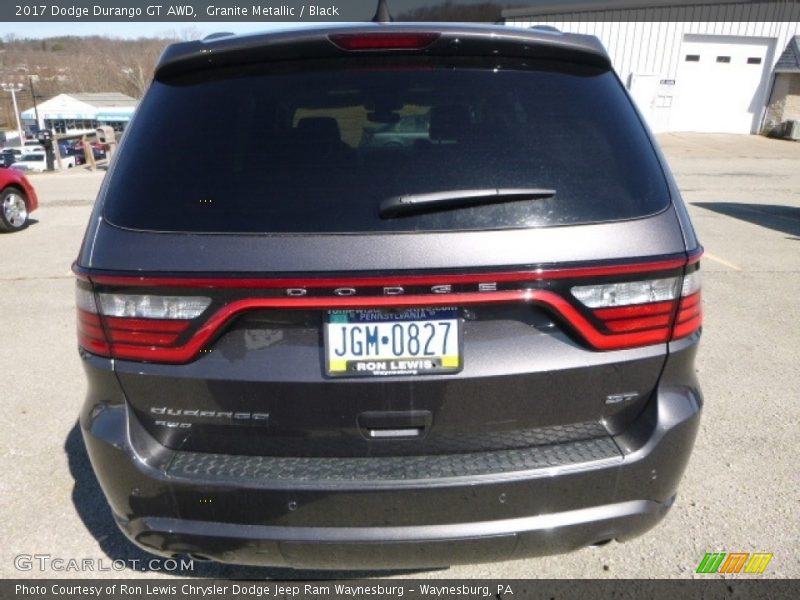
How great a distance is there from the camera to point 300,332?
1602 mm

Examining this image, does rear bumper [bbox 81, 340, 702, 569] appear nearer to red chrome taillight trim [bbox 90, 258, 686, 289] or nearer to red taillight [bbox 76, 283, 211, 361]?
red taillight [bbox 76, 283, 211, 361]

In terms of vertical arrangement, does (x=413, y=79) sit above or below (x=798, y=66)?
above

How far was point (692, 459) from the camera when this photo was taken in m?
2.95

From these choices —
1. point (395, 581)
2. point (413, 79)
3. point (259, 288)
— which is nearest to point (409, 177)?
point (413, 79)

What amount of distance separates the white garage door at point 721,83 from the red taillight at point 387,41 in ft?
88.5

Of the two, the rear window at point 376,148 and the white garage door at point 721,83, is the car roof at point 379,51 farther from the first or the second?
the white garage door at point 721,83

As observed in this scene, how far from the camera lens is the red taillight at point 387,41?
5.81ft

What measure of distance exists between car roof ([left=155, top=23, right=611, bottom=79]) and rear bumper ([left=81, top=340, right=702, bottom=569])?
998 mm

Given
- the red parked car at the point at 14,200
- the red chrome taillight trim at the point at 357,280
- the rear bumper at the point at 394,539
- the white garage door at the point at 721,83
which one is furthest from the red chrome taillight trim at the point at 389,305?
the white garage door at the point at 721,83

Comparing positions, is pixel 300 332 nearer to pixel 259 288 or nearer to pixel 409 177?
pixel 259 288

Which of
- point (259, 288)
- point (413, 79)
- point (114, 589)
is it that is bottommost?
point (114, 589)

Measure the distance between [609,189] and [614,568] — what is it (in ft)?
5.01

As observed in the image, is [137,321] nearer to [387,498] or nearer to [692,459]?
[387,498]

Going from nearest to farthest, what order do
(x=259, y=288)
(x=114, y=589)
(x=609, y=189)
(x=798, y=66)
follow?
(x=259, y=288) < (x=609, y=189) < (x=114, y=589) < (x=798, y=66)
